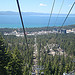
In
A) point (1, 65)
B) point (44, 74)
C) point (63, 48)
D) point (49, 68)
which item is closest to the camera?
point (1, 65)

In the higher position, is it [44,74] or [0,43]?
[0,43]

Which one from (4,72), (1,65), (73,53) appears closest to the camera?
(1,65)

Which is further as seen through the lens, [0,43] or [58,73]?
[58,73]

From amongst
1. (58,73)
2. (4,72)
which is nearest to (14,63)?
(4,72)

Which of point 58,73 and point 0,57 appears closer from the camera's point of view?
point 0,57

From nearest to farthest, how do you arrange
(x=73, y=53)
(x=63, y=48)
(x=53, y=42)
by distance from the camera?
1. (x=73, y=53)
2. (x=63, y=48)
3. (x=53, y=42)

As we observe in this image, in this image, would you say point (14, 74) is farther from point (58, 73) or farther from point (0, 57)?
point (58, 73)

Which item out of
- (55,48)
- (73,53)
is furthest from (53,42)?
(73,53)

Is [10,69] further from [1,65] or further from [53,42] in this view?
[53,42]

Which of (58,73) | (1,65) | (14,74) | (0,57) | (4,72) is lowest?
(58,73)
